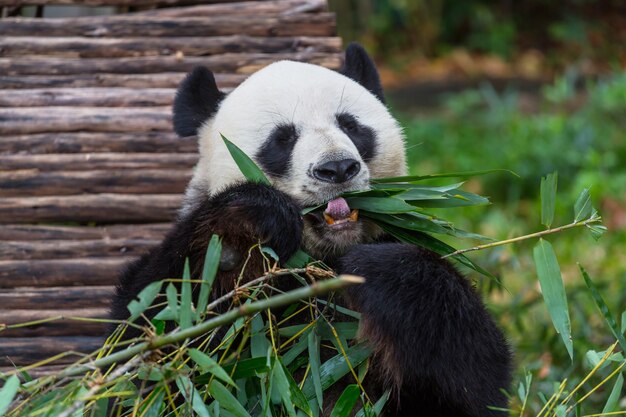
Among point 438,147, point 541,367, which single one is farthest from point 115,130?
point 438,147

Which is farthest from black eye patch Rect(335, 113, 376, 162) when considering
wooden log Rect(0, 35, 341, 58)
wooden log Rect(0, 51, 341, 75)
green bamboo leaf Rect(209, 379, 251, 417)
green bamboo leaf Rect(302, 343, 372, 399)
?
wooden log Rect(0, 35, 341, 58)

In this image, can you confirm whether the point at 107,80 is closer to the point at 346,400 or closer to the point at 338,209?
the point at 338,209

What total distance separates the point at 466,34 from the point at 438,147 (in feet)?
17.4

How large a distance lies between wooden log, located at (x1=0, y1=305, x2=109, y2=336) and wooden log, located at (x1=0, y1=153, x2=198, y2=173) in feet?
2.39

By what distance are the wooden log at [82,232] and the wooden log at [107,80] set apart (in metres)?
0.81

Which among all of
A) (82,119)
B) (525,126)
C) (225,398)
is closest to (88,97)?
(82,119)

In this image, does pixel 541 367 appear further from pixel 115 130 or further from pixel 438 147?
pixel 438 147

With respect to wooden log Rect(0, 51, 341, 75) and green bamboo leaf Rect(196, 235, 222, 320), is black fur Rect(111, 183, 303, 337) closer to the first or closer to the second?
green bamboo leaf Rect(196, 235, 222, 320)

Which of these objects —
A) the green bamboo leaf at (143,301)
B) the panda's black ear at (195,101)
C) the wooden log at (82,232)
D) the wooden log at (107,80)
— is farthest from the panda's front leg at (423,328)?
the wooden log at (107,80)

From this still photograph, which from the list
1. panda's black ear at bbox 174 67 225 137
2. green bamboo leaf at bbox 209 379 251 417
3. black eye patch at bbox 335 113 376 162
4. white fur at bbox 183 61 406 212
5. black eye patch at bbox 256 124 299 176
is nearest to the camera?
green bamboo leaf at bbox 209 379 251 417

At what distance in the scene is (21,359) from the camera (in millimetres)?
3859

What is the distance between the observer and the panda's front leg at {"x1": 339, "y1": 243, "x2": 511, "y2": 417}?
2898mm

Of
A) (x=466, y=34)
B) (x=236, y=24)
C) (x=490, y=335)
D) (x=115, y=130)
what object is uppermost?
(x=236, y=24)

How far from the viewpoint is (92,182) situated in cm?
439
